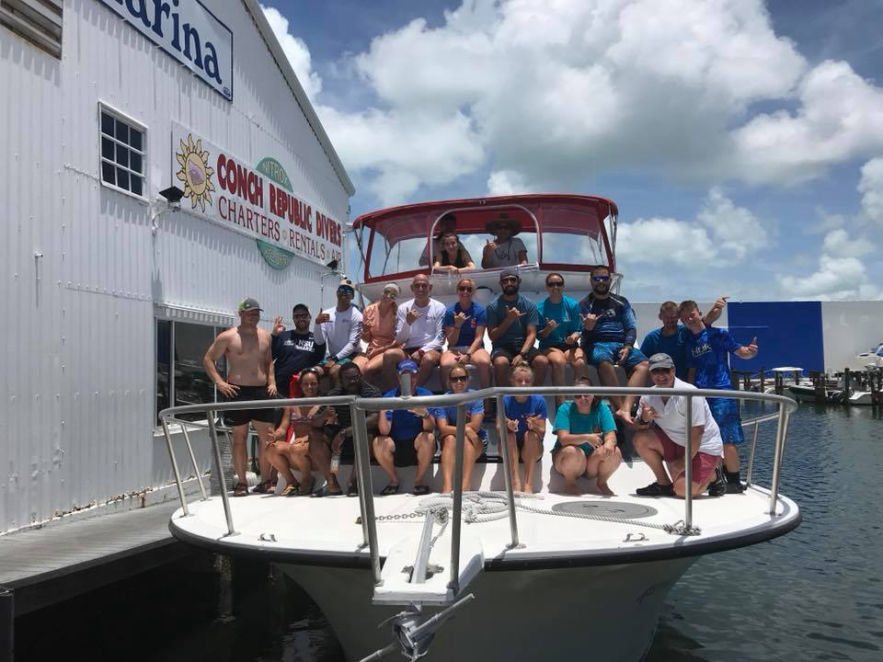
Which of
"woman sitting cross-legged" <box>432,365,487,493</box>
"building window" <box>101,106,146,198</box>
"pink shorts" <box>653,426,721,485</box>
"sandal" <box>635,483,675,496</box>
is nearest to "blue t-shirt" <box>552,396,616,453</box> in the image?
"pink shorts" <box>653,426,721,485</box>

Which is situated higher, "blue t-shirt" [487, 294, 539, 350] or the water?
"blue t-shirt" [487, 294, 539, 350]

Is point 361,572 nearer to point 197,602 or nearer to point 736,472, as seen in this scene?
point 736,472

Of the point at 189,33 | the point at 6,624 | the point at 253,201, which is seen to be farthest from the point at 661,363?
the point at 253,201

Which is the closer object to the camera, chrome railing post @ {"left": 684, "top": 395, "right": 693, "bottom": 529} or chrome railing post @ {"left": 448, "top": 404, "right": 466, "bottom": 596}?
chrome railing post @ {"left": 448, "top": 404, "right": 466, "bottom": 596}

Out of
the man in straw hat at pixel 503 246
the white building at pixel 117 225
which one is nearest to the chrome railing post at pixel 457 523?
the man in straw hat at pixel 503 246

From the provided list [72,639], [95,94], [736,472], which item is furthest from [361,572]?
[95,94]

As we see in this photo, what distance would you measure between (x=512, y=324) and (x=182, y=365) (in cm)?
503

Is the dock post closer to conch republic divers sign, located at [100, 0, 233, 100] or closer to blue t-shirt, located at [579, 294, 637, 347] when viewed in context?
blue t-shirt, located at [579, 294, 637, 347]

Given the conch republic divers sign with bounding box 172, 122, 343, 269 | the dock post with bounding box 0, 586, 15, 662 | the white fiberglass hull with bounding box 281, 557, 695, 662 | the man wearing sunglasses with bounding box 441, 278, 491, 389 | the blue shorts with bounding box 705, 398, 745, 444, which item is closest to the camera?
the white fiberglass hull with bounding box 281, 557, 695, 662

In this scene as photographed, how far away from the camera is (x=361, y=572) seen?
3.55m

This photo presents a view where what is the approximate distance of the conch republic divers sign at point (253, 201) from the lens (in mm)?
9477

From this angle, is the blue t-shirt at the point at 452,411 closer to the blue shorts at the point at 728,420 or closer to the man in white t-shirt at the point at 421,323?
the man in white t-shirt at the point at 421,323

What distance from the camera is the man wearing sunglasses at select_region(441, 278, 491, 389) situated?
564cm

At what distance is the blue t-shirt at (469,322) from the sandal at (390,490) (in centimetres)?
163
